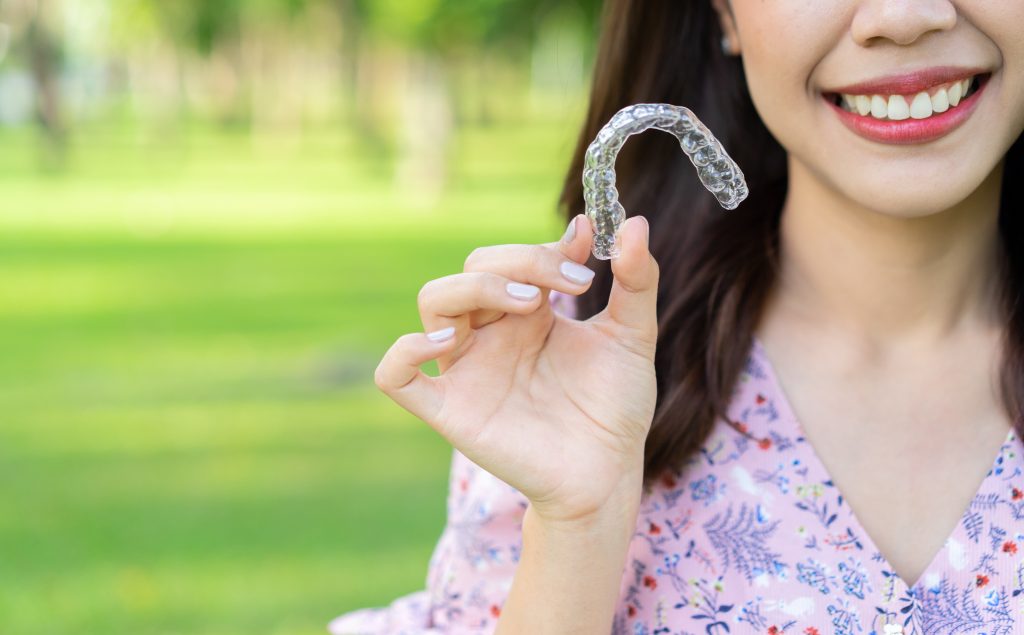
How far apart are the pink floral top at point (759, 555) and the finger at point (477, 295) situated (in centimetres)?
49

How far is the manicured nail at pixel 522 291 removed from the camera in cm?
176

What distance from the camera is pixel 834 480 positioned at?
2.08 metres

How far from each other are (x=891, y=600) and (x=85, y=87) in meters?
80.2

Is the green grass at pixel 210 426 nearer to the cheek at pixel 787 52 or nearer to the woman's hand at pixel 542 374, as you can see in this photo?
the cheek at pixel 787 52

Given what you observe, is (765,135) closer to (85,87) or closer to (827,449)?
(827,449)

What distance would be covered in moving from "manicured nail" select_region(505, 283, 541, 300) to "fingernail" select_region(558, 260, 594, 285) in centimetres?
4

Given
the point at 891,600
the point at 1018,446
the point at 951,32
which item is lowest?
the point at 891,600

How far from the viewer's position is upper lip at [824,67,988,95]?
187 cm

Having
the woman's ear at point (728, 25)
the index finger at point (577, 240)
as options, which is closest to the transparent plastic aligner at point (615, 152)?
the index finger at point (577, 240)

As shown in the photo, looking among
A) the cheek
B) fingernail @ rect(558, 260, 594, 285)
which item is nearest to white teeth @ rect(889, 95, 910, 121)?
the cheek

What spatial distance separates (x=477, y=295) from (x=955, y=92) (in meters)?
0.72

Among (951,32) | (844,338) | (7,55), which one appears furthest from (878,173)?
(7,55)

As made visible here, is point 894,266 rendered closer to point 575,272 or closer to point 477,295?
point 575,272

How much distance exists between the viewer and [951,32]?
186cm
